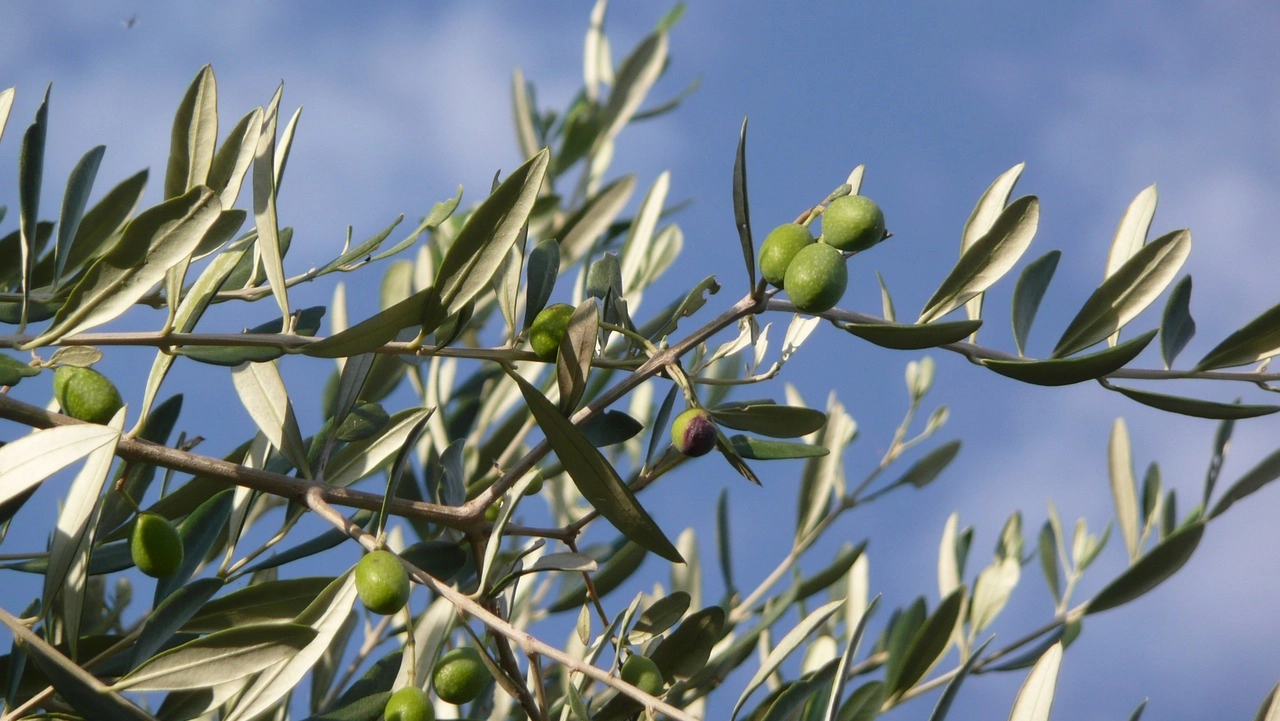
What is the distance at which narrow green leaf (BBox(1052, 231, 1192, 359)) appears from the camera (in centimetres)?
134

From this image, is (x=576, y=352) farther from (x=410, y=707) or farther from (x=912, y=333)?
(x=410, y=707)

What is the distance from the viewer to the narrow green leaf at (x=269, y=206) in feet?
4.30

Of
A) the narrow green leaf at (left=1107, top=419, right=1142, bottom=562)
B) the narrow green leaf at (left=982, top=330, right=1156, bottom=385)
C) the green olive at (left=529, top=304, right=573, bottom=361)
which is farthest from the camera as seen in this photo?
the narrow green leaf at (left=1107, top=419, right=1142, bottom=562)

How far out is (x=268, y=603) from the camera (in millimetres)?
1479

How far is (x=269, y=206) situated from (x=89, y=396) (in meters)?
0.34

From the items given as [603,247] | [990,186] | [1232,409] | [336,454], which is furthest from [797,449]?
[603,247]

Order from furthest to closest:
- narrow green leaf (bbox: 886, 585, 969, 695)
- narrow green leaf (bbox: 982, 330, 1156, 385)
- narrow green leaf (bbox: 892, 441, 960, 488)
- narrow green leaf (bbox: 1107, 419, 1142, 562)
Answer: narrow green leaf (bbox: 892, 441, 960, 488) < narrow green leaf (bbox: 1107, 419, 1142, 562) < narrow green leaf (bbox: 886, 585, 969, 695) < narrow green leaf (bbox: 982, 330, 1156, 385)

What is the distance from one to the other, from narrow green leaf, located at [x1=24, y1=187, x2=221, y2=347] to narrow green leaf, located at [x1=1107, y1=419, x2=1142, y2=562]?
6.74 feet

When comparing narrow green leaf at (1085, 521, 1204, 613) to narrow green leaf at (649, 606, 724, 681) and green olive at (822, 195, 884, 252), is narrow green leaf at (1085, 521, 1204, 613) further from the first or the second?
green olive at (822, 195, 884, 252)

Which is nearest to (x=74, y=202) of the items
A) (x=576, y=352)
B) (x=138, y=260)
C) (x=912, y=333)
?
(x=138, y=260)

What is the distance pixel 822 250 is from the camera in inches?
46.5

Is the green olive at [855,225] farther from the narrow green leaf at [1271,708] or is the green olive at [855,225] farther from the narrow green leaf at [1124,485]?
the narrow green leaf at [1124,485]

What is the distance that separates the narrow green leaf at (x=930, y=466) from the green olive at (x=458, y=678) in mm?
1676

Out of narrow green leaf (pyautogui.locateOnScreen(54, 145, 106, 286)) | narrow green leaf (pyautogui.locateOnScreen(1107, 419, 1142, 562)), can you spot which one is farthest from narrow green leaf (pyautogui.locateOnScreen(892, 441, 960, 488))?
narrow green leaf (pyautogui.locateOnScreen(54, 145, 106, 286))
